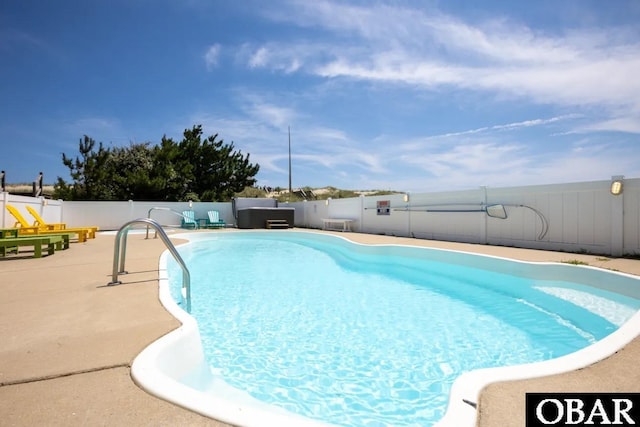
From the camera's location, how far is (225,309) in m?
4.23

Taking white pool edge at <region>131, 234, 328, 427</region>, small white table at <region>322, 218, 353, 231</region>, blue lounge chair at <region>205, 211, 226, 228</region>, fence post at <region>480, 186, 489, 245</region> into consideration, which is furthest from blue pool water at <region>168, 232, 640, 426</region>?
blue lounge chair at <region>205, 211, 226, 228</region>

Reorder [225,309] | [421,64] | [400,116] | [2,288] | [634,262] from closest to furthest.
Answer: [2,288] → [225,309] → [634,262] → [421,64] → [400,116]

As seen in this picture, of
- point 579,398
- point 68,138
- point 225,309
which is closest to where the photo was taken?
point 579,398

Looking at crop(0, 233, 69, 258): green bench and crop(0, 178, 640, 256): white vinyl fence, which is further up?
crop(0, 178, 640, 256): white vinyl fence

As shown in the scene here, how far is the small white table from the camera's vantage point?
1380 cm

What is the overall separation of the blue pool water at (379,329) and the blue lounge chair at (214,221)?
11.0m

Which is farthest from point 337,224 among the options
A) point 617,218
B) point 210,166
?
point 210,166

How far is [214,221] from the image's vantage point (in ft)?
58.7

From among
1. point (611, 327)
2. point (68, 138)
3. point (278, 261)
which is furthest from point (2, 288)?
point (68, 138)

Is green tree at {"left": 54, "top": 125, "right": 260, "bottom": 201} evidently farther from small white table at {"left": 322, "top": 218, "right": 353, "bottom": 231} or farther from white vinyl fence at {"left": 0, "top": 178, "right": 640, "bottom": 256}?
small white table at {"left": 322, "top": 218, "right": 353, "bottom": 231}

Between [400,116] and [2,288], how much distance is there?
44.9 feet

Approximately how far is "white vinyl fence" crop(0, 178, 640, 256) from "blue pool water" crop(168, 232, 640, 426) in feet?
7.90

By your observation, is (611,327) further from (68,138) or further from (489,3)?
(68,138)

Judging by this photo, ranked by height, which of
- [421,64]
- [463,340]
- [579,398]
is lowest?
[463,340]
